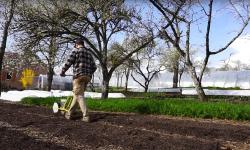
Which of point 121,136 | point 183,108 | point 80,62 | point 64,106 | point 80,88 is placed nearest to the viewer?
point 121,136

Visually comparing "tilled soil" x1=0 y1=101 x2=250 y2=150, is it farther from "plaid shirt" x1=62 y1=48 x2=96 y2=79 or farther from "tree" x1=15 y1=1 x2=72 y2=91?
"tree" x1=15 y1=1 x2=72 y2=91

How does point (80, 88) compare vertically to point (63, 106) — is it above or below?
above

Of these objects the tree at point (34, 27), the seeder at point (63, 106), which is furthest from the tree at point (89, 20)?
the seeder at point (63, 106)

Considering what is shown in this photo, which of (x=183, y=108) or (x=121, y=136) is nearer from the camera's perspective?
(x=121, y=136)

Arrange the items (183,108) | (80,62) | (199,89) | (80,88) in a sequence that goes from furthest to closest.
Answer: (199,89) < (183,108) < (80,88) < (80,62)

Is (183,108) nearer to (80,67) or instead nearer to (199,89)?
(80,67)

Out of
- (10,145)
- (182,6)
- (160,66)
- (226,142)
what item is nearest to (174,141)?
(226,142)

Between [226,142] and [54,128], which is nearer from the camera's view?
[226,142]

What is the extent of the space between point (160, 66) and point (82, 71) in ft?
184

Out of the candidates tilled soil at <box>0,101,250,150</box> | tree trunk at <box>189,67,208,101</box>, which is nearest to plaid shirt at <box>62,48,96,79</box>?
tilled soil at <box>0,101,250,150</box>

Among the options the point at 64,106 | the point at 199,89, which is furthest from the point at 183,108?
the point at 199,89

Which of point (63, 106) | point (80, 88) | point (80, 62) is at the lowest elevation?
point (63, 106)

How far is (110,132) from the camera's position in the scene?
962 centimetres

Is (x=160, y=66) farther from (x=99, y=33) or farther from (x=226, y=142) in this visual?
(x=226, y=142)
